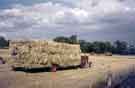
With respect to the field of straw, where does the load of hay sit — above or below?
above

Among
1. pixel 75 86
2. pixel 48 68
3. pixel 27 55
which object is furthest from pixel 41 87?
pixel 48 68

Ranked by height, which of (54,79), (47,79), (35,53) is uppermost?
(35,53)

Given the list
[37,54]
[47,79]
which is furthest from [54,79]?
[37,54]

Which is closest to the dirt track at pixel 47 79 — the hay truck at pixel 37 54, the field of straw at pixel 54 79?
the field of straw at pixel 54 79

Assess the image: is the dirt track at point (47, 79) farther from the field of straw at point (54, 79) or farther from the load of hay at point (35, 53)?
the load of hay at point (35, 53)

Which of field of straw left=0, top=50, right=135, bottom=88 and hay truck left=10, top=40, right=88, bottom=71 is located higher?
hay truck left=10, top=40, right=88, bottom=71

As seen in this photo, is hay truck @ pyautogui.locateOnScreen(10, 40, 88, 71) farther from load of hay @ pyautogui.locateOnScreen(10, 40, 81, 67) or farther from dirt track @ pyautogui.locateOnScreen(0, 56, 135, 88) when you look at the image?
dirt track @ pyautogui.locateOnScreen(0, 56, 135, 88)

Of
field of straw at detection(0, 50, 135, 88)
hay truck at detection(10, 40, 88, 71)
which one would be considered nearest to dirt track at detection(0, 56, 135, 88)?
field of straw at detection(0, 50, 135, 88)

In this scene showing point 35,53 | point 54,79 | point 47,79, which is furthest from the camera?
point 35,53

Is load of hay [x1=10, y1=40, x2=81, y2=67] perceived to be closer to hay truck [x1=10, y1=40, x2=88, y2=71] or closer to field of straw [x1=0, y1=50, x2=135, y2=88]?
hay truck [x1=10, y1=40, x2=88, y2=71]

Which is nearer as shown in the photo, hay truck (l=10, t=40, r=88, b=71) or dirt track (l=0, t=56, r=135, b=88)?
dirt track (l=0, t=56, r=135, b=88)

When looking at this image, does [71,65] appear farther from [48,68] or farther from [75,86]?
[75,86]

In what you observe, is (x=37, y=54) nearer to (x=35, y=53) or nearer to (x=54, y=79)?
(x=35, y=53)

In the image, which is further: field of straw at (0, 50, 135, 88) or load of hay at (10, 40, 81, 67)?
load of hay at (10, 40, 81, 67)
